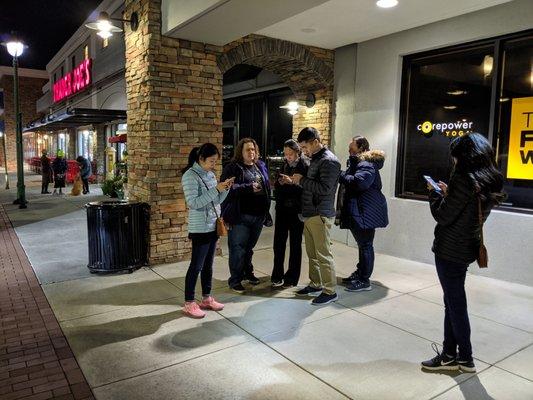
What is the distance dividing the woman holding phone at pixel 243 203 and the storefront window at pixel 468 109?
10.3ft

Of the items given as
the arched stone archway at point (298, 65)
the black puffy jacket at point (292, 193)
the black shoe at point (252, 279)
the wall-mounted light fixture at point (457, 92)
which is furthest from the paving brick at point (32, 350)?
the wall-mounted light fixture at point (457, 92)

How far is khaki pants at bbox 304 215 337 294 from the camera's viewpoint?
4.64m

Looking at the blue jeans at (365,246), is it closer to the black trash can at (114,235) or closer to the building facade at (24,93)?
the black trash can at (114,235)

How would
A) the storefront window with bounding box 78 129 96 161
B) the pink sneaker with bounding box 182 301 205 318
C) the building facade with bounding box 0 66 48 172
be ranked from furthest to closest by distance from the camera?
1. the building facade with bounding box 0 66 48 172
2. the storefront window with bounding box 78 129 96 161
3. the pink sneaker with bounding box 182 301 205 318

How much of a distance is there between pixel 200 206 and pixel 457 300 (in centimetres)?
240

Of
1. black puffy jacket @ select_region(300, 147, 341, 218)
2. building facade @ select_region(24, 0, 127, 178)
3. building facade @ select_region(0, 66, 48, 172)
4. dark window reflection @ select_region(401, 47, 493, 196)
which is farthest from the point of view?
building facade @ select_region(0, 66, 48, 172)

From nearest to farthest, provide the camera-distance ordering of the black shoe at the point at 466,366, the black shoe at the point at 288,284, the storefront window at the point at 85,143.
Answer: the black shoe at the point at 466,366
the black shoe at the point at 288,284
the storefront window at the point at 85,143

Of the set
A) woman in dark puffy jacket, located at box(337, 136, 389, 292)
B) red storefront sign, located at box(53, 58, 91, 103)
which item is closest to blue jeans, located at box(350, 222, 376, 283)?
woman in dark puffy jacket, located at box(337, 136, 389, 292)

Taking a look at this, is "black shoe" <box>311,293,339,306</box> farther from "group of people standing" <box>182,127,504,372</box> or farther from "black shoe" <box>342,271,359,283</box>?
"black shoe" <box>342,271,359,283</box>

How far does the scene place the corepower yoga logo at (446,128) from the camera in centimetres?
631

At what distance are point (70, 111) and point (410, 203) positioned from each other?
1098 cm

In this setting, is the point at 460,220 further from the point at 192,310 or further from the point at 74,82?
the point at 74,82

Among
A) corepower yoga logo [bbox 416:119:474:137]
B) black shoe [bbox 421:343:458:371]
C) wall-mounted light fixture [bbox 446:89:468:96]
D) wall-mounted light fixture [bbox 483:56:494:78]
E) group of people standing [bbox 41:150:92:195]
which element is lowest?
black shoe [bbox 421:343:458:371]

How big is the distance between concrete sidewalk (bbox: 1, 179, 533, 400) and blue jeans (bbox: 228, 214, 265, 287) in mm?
269
